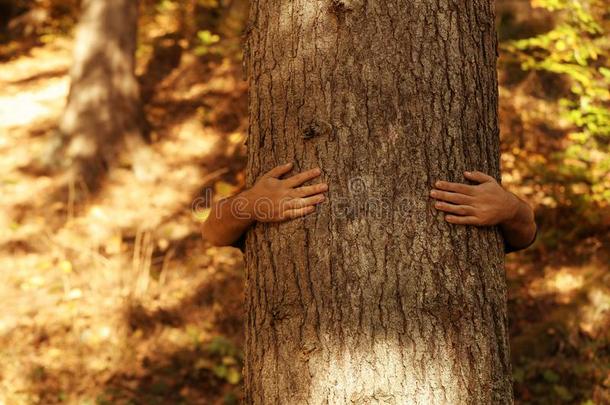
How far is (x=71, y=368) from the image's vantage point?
540 centimetres

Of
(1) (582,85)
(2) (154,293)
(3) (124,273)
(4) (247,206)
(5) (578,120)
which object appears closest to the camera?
(4) (247,206)

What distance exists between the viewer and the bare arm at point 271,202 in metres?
2.30

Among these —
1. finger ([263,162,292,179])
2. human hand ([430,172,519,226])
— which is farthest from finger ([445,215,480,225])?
finger ([263,162,292,179])

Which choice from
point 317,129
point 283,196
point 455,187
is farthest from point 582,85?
point 283,196

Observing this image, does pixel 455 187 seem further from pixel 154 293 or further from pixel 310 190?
pixel 154 293

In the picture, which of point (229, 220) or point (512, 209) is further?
point (229, 220)

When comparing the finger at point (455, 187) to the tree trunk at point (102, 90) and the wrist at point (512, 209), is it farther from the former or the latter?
the tree trunk at point (102, 90)

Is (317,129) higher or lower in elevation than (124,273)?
lower

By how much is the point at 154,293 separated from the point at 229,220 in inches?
161

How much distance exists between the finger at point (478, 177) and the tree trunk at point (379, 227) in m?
0.04

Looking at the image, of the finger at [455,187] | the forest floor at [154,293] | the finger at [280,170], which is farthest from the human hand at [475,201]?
the forest floor at [154,293]

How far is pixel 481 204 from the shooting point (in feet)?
7.58

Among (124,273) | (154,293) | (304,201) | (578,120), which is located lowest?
(304,201)

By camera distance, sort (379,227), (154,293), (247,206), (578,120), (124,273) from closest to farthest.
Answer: (379,227) → (247,206) → (578,120) → (154,293) → (124,273)
